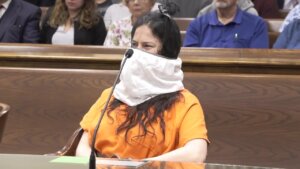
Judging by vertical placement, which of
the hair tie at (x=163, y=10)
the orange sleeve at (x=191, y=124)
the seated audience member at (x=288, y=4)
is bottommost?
the seated audience member at (x=288, y=4)

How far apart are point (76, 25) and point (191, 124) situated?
204cm

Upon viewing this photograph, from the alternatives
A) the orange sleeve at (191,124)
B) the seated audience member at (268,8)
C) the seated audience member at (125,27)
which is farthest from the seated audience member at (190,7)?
the orange sleeve at (191,124)

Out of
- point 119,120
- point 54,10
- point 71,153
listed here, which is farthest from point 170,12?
point 54,10

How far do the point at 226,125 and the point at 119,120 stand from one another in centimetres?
70

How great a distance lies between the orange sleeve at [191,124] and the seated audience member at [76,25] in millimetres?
1930

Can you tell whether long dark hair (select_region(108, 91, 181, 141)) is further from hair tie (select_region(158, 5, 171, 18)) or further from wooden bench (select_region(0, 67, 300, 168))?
wooden bench (select_region(0, 67, 300, 168))

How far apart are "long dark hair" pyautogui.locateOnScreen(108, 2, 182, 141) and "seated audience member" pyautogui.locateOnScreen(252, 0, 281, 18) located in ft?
9.38

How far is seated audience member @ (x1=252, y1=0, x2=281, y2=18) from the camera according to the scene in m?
4.70

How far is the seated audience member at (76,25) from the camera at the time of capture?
3762 mm

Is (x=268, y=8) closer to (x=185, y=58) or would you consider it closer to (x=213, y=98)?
(x=185, y=58)

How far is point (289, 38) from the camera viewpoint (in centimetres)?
347

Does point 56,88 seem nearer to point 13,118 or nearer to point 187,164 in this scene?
point 13,118

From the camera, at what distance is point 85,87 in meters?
2.62

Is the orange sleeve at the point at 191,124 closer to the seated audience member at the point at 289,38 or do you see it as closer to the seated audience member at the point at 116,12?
the seated audience member at the point at 289,38
